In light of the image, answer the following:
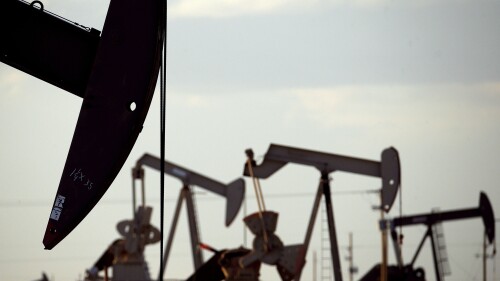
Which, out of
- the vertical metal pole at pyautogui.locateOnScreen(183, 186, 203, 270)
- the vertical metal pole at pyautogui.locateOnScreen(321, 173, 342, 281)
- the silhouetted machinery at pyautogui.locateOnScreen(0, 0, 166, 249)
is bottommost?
the silhouetted machinery at pyautogui.locateOnScreen(0, 0, 166, 249)

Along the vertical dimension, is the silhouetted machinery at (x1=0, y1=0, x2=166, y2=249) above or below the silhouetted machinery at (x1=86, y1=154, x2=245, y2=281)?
below

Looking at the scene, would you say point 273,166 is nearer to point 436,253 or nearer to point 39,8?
point 436,253

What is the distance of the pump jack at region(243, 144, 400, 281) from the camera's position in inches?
1187

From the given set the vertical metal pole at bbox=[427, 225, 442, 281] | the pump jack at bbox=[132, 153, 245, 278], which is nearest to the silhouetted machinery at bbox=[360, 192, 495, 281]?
the vertical metal pole at bbox=[427, 225, 442, 281]

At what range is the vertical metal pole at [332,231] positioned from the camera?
97.4ft

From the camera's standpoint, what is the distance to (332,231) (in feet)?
97.6

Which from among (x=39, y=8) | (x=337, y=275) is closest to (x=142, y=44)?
(x=39, y=8)

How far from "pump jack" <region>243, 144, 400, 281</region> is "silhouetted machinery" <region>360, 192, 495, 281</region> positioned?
210 inches

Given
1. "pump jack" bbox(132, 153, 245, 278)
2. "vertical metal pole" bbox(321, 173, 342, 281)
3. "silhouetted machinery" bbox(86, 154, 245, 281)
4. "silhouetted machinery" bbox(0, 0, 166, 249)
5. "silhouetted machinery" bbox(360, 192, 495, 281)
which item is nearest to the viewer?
"silhouetted machinery" bbox(0, 0, 166, 249)

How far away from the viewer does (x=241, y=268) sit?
30.5m

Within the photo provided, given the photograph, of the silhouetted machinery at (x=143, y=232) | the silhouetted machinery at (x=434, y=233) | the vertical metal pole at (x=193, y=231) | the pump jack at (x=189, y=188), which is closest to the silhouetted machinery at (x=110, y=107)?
the silhouetted machinery at (x=434, y=233)

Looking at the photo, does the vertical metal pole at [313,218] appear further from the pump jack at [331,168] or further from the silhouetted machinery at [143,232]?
the silhouetted machinery at [143,232]

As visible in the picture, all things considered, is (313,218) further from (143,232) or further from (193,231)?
(143,232)

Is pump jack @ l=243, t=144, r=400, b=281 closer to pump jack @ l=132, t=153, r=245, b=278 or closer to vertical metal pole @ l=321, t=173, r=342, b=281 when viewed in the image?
vertical metal pole @ l=321, t=173, r=342, b=281
